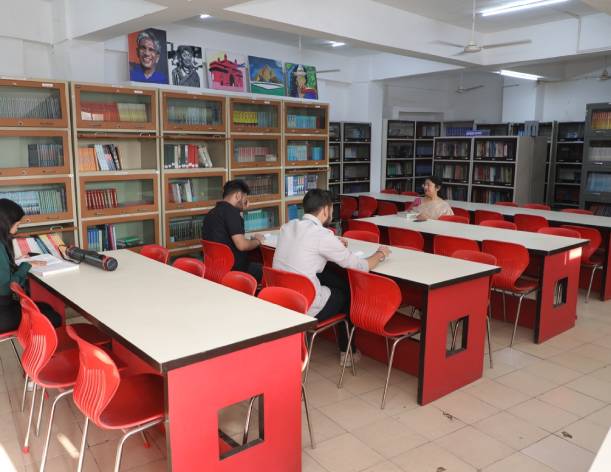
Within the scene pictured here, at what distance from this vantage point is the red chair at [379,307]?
3.26 metres

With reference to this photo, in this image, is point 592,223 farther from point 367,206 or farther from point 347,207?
point 347,207

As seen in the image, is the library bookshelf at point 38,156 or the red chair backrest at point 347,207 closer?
the library bookshelf at point 38,156

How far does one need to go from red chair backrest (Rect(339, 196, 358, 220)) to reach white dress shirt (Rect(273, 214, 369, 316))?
5480 mm

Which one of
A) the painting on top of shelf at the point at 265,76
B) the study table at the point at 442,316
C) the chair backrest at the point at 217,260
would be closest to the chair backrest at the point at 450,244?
the study table at the point at 442,316

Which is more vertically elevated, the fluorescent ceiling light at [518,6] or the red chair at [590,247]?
the fluorescent ceiling light at [518,6]

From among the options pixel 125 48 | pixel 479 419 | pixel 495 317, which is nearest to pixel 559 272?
pixel 495 317

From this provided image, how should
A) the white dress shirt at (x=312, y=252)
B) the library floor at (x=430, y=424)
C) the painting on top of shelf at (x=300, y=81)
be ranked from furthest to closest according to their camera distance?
the painting on top of shelf at (x=300, y=81) < the white dress shirt at (x=312, y=252) < the library floor at (x=430, y=424)

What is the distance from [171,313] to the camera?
8.44ft

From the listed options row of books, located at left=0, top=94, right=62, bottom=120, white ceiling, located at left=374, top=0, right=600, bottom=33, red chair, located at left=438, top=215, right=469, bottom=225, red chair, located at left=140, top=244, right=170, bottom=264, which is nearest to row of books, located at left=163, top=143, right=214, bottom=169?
row of books, located at left=0, top=94, right=62, bottom=120

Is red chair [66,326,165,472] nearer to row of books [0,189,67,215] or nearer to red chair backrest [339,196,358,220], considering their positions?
row of books [0,189,67,215]

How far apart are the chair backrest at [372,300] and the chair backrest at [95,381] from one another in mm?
1676

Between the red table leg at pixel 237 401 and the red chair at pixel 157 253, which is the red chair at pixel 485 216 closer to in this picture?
the red chair at pixel 157 253

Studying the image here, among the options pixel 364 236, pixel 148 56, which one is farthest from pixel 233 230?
pixel 148 56

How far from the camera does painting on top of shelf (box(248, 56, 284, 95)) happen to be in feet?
23.8
